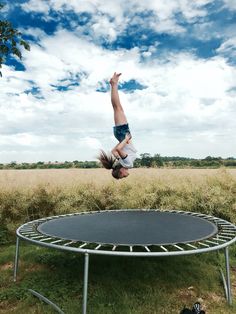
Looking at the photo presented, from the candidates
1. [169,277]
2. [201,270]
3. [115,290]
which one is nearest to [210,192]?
[201,270]

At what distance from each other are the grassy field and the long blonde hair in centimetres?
94

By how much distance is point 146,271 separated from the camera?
334 cm

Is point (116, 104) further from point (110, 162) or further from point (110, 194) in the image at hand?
point (110, 194)

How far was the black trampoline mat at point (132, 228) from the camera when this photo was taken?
2.69 metres

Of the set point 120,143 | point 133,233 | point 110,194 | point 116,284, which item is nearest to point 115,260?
point 116,284

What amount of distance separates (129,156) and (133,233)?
78cm

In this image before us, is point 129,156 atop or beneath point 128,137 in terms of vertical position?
beneath

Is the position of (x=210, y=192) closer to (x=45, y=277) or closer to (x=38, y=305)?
(x=45, y=277)

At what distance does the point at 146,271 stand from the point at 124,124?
1446 mm

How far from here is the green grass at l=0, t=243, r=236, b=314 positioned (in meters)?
2.69

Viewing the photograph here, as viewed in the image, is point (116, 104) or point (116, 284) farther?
point (116, 104)

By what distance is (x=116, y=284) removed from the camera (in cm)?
304

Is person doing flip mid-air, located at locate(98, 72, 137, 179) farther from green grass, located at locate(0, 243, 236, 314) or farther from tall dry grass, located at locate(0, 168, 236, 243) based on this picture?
tall dry grass, located at locate(0, 168, 236, 243)

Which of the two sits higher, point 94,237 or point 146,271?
point 94,237
